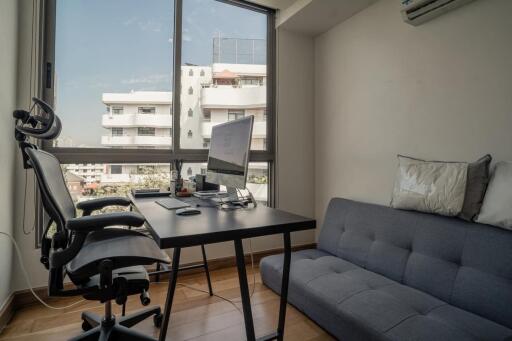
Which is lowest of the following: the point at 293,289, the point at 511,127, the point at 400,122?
the point at 293,289

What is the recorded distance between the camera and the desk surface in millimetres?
987

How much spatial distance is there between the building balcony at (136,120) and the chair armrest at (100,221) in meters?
1.38

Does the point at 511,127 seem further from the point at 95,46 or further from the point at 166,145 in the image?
the point at 95,46

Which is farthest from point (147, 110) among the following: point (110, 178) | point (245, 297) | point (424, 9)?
point (424, 9)

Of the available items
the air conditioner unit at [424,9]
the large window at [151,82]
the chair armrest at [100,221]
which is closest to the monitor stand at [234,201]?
the chair armrest at [100,221]

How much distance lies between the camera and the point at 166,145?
254 cm

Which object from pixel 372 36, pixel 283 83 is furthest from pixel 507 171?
pixel 283 83

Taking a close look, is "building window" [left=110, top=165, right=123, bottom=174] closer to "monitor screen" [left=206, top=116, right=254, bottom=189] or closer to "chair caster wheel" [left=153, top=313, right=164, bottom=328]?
"monitor screen" [left=206, top=116, right=254, bottom=189]

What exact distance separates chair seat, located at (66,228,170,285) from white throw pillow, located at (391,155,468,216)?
160 centimetres

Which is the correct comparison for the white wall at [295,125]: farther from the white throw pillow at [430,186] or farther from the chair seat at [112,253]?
the chair seat at [112,253]

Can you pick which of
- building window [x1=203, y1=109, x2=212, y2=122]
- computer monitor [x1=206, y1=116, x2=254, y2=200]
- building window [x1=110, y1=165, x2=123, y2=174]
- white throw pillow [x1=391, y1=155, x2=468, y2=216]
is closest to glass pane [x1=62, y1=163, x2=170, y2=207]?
building window [x1=110, y1=165, x2=123, y2=174]

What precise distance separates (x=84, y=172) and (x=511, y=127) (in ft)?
9.87

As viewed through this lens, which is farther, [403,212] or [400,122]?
[400,122]

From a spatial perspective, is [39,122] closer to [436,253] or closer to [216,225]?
[216,225]
